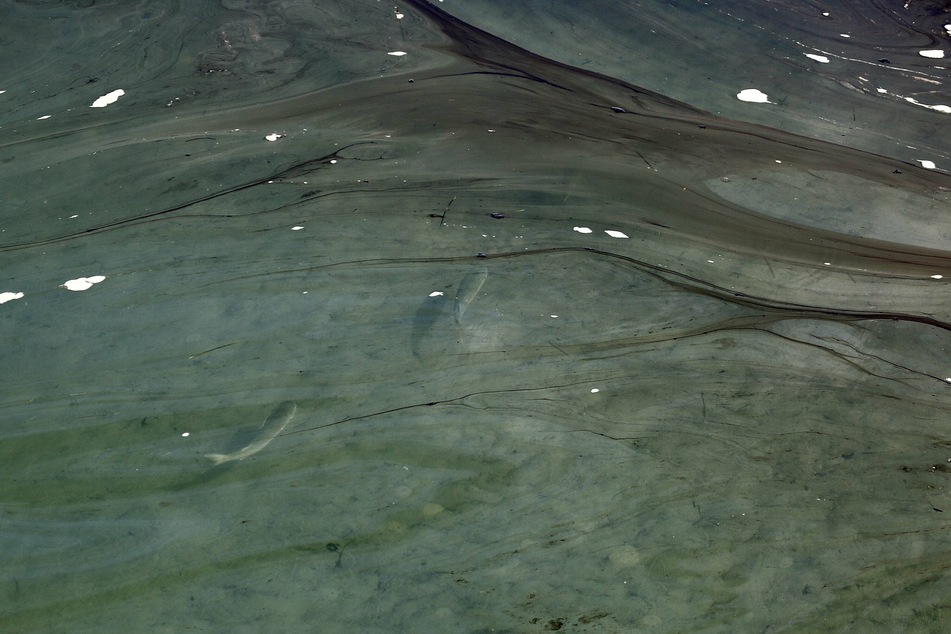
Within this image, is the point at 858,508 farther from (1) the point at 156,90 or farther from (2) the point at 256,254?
(1) the point at 156,90

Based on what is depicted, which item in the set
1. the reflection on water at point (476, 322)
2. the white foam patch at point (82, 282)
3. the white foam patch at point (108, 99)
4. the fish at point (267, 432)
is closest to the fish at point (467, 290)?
the reflection on water at point (476, 322)

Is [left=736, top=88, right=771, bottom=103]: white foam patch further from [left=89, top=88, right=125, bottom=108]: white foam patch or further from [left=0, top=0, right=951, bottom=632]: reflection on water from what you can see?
[left=89, top=88, right=125, bottom=108]: white foam patch

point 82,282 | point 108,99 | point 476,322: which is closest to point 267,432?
point 476,322

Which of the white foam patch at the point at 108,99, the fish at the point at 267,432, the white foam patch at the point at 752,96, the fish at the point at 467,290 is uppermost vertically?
the white foam patch at the point at 108,99

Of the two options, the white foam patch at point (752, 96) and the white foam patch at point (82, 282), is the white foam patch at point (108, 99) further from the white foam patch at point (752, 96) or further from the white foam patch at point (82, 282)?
the white foam patch at point (752, 96)

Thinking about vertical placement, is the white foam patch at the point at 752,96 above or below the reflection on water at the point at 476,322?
above

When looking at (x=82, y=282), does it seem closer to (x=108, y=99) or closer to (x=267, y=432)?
(x=267, y=432)

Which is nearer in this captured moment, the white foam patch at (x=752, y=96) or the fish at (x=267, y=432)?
the fish at (x=267, y=432)
